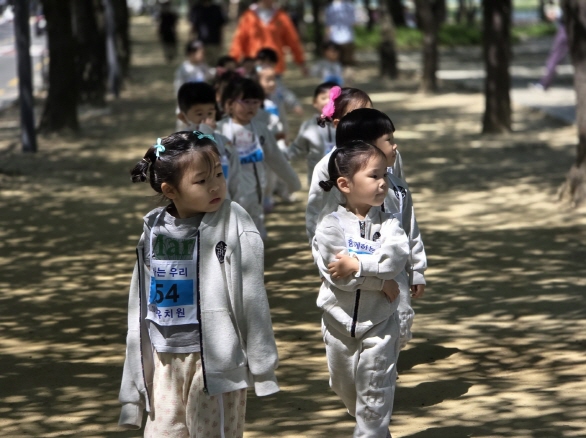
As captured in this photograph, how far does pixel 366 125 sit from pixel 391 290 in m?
0.79

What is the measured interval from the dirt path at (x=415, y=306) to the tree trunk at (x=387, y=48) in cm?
1071

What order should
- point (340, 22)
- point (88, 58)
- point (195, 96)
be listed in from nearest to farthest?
point (195, 96)
point (88, 58)
point (340, 22)

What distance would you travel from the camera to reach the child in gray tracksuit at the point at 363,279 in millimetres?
4424

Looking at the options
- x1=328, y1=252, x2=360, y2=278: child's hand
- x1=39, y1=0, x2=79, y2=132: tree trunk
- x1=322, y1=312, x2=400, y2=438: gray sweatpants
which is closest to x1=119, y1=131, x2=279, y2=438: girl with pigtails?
x1=328, y1=252, x2=360, y2=278: child's hand

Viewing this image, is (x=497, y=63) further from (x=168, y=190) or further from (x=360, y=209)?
(x=168, y=190)

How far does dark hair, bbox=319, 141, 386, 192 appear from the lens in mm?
4449

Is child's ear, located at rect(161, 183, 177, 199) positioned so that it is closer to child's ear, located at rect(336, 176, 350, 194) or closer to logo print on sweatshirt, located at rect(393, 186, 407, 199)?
child's ear, located at rect(336, 176, 350, 194)

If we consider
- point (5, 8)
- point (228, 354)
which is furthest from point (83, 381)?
point (5, 8)

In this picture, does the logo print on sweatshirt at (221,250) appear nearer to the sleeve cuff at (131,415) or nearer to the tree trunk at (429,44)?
the sleeve cuff at (131,415)

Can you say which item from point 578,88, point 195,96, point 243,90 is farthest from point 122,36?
point 195,96

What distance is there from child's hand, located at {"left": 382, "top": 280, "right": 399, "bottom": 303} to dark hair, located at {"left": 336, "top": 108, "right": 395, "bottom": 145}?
69 centimetres

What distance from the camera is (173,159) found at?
4.02m

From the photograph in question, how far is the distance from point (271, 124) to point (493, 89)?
6.11 metres

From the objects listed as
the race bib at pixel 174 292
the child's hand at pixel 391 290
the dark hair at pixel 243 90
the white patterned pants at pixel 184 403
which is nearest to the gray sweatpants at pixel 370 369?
the child's hand at pixel 391 290
